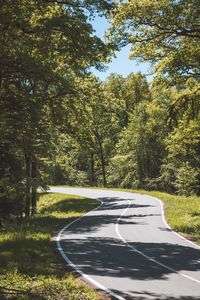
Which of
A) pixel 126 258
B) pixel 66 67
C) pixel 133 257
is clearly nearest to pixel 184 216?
pixel 66 67

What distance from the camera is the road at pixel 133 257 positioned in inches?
437

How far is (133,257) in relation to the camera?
1526 centimetres

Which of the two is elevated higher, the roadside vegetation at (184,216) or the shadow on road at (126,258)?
the roadside vegetation at (184,216)

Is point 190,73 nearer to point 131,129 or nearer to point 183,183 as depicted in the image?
point 183,183

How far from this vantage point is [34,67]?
56.2ft

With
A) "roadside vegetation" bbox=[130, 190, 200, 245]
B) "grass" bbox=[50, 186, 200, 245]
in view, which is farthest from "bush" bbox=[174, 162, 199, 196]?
"roadside vegetation" bbox=[130, 190, 200, 245]

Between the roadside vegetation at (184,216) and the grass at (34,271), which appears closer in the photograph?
the grass at (34,271)

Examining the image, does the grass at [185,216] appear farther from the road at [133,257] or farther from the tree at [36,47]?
the tree at [36,47]

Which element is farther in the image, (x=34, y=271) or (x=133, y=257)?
(x=133, y=257)

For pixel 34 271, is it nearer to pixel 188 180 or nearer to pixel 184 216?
pixel 184 216

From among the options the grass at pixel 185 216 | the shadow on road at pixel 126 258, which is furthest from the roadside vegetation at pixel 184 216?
the shadow on road at pixel 126 258

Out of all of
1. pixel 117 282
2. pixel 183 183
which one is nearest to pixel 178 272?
→ pixel 117 282

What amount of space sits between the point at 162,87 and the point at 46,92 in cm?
613

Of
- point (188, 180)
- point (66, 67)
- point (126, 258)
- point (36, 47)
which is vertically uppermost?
point (66, 67)
